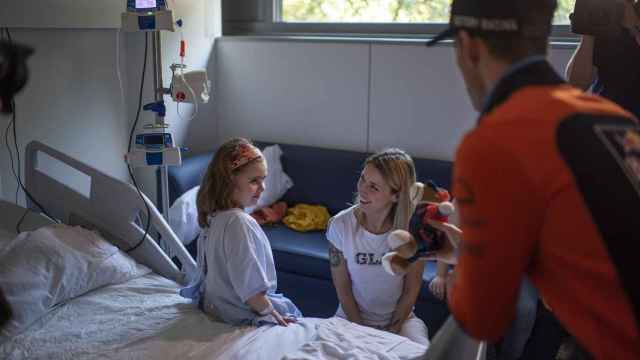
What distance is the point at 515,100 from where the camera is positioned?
1002mm

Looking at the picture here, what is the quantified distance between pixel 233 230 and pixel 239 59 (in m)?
1.93

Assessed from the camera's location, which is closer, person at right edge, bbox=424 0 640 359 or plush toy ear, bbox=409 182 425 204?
person at right edge, bbox=424 0 640 359

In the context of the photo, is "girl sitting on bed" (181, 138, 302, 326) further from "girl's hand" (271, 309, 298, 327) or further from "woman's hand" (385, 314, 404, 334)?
"woman's hand" (385, 314, 404, 334)

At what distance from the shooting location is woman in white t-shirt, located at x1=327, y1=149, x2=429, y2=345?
238 cm

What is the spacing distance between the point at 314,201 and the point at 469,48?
2.46m

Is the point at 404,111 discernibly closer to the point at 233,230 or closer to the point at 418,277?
the point at 418,277

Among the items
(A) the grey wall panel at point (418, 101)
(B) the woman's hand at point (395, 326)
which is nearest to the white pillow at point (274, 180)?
(A) the grey wall panel at point (418, 101)

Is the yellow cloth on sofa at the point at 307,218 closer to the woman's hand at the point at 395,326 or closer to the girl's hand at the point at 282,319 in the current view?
the woman's hand at the point at 395,326

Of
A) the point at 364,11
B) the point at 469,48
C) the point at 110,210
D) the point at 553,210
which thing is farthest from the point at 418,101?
the point at 553,210

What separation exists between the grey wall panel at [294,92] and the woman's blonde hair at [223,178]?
1399 mm

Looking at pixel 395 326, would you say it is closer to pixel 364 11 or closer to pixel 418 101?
pixel 418 101

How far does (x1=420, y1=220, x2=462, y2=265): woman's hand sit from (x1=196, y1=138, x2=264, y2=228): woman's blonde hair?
81 centimetres

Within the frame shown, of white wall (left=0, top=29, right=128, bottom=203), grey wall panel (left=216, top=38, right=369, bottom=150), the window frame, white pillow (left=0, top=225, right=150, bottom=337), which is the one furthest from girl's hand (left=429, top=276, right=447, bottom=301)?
white wall (left=0, top=29, right=128, bottom=203)

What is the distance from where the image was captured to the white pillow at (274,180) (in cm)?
348
